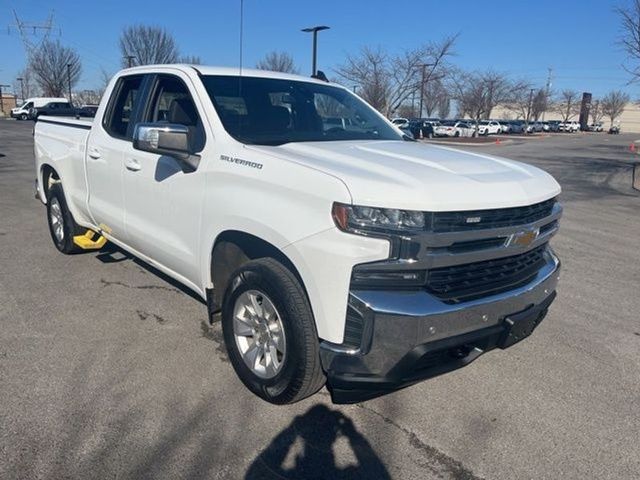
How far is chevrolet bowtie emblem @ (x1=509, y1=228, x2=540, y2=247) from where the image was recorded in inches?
115

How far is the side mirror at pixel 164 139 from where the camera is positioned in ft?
10.8

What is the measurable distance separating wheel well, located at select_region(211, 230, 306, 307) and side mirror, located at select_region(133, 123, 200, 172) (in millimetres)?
598

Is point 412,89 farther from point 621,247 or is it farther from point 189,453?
point 189,453

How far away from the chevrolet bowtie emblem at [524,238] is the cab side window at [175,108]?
199cm

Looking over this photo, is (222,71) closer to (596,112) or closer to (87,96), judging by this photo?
(87,96)

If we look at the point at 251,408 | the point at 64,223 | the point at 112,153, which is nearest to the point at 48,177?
the point at 64,223

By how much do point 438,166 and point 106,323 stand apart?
2905mm

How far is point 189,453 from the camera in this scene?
277cm

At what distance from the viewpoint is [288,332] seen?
285 cm

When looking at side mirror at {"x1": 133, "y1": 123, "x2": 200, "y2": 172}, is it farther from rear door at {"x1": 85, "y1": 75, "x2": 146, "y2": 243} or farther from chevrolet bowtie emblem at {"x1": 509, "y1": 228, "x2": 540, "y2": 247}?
chevrolet bowtie emblem at {"x1": 509, "y1": 228, "x2": 540, "y2": 247}

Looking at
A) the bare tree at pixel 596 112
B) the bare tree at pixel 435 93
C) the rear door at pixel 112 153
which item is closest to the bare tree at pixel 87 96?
the bare tree at pixel 435 93

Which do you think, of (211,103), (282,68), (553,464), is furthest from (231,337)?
(282,68)

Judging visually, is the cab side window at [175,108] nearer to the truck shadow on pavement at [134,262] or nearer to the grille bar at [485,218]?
the truck shadow on pavement at [134,262]

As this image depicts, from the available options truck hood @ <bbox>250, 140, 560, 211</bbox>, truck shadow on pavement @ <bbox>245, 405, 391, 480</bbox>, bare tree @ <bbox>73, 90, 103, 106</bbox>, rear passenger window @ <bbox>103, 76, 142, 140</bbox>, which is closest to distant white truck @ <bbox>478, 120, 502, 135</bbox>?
bare tree @ <bbox>73, 90, 103, 106</bbox>
